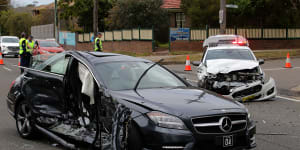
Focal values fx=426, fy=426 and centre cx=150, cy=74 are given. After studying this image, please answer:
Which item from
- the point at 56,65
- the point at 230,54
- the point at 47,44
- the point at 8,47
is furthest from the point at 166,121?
the point at 8,47

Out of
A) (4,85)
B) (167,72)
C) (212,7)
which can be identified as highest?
(212,7)

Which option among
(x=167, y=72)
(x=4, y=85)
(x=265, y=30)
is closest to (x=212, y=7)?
(x=265, y=30)

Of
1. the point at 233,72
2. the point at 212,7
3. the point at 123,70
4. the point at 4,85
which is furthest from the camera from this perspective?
the point at 212,7

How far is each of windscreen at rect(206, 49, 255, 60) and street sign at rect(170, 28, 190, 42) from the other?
61.8 ft

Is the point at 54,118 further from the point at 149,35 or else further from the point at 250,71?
the point at 149,35

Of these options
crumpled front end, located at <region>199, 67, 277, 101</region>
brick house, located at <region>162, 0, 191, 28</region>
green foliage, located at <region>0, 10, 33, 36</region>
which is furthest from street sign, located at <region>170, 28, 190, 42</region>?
green foliage, located at <region>0, 10, 33, 36</region>

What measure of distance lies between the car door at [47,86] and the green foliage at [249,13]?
25908mm

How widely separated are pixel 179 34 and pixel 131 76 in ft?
87.2

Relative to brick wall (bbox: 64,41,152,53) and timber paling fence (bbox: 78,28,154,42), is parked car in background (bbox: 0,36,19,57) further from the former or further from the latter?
brick wall (bbox: 64,41,152,53)

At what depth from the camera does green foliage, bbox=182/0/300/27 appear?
104ft

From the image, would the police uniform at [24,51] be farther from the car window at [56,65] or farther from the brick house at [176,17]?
the brick house at [176,17]

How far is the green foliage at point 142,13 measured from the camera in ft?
127

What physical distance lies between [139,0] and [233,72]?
28.6 m

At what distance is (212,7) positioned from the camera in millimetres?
32188
